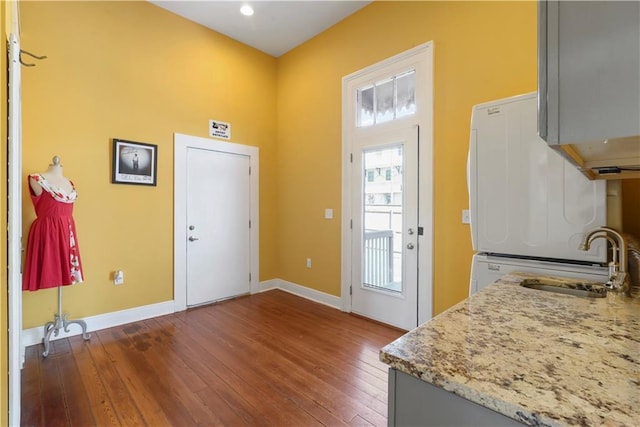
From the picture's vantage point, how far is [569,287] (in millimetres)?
1398

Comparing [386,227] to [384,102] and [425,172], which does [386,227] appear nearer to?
[425,172]

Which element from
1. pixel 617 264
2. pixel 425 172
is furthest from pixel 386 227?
pixel 617 264

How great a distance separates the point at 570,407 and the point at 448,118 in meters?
2.53

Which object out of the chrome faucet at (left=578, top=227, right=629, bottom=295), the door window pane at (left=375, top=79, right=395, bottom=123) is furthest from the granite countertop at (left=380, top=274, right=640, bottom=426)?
the door window pane at (left=375, top=79, right=395, bottom=123)

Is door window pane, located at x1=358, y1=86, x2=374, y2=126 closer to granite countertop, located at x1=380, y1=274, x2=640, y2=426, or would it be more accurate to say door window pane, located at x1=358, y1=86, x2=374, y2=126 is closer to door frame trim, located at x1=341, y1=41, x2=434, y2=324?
door frame trim, located at x1=341, y1=41, x2=434, y2=324

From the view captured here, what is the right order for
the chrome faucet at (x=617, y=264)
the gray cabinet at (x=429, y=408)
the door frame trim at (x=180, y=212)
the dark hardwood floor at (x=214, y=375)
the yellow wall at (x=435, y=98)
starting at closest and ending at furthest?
the gray cabinet at (x=429, y=408), the chrome faucet at (x=617, y=264), the dark hardwood floor at (x=214, y=375), the yellow wall at (x=435, y=98), the door frame trim at (x=180, y=212)

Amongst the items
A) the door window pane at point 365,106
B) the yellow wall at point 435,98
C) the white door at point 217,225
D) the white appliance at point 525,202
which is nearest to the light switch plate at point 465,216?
the yellow wall at point 435,98

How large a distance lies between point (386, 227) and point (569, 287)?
1.81m

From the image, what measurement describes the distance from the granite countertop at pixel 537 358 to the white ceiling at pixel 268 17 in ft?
11.4

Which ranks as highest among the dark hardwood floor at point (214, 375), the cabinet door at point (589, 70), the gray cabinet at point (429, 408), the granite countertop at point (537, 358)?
the cabinet door at point (589, 70)

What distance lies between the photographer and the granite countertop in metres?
0.54

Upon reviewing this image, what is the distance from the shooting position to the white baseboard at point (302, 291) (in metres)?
3.65

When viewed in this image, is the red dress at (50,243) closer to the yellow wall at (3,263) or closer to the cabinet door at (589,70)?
the yellow wall at (3,263)

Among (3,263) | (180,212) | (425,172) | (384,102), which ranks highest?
(384,102)
